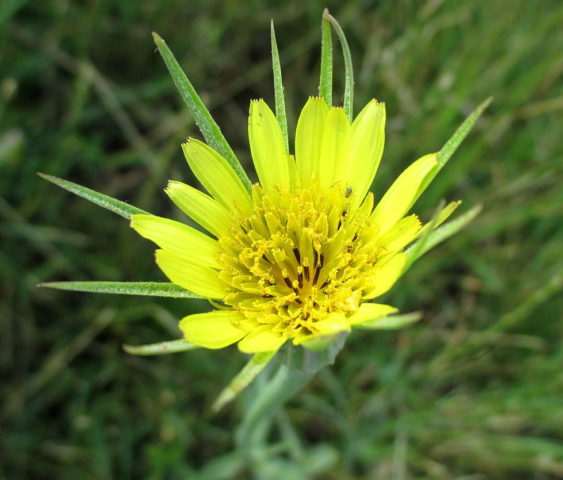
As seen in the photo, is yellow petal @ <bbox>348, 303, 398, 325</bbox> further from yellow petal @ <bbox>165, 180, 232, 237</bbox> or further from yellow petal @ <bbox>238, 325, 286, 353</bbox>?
yellow petal @ <bbox>165, 180, 232, 237</bbox>

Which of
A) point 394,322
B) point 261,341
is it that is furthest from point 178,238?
point 394,322

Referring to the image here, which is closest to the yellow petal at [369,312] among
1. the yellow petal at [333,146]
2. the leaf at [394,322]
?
the leaf at [394,322]

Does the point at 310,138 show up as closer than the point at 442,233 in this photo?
No

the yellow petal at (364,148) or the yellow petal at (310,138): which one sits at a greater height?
the yellow petal at (310,138)

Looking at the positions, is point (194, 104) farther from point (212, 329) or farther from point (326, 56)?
point (212, 329)

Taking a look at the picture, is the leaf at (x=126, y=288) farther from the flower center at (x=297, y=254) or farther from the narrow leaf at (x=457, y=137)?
the narrow leaf at (x=457, y=137)

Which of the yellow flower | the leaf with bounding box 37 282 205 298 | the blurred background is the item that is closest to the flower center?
the yellow flower

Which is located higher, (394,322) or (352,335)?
(352,335)
